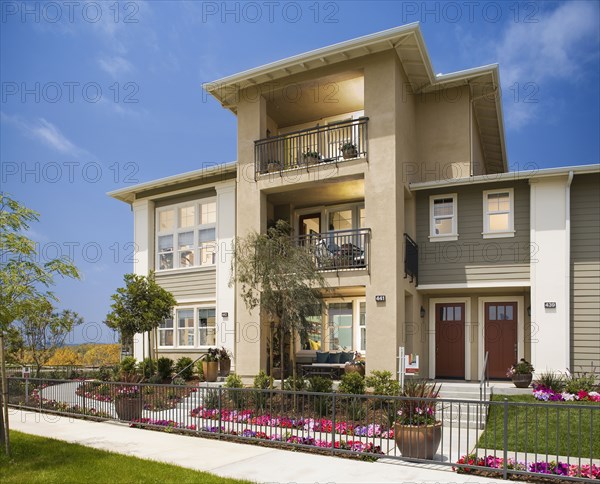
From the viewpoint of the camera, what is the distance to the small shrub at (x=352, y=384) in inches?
555

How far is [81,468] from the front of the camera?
866 cm

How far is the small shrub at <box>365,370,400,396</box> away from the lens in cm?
1393

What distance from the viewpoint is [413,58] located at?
1625 centimetres

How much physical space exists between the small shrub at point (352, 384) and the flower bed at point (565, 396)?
13.1 feet

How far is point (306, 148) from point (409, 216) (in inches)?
158

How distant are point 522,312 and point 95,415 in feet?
39.2

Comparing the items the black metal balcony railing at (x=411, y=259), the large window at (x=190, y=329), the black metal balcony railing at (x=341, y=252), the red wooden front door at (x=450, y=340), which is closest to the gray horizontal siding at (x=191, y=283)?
the large window at (x=190, y=329)

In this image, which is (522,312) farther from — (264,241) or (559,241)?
(264,241)

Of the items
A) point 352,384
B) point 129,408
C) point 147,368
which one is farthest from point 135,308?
point 352,384

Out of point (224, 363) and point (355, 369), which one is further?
point (224, 363)

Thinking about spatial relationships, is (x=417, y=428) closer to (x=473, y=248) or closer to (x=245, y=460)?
(x=245, y=460)

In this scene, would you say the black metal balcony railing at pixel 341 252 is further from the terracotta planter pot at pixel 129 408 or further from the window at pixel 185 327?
the window at pixel 185 327

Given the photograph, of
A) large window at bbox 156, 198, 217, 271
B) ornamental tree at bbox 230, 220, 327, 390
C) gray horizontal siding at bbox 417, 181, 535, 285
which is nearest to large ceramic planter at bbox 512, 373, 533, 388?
gray horizontal siding at bbox 417, 181, 535, 285

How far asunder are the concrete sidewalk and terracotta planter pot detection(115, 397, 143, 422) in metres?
0.40
